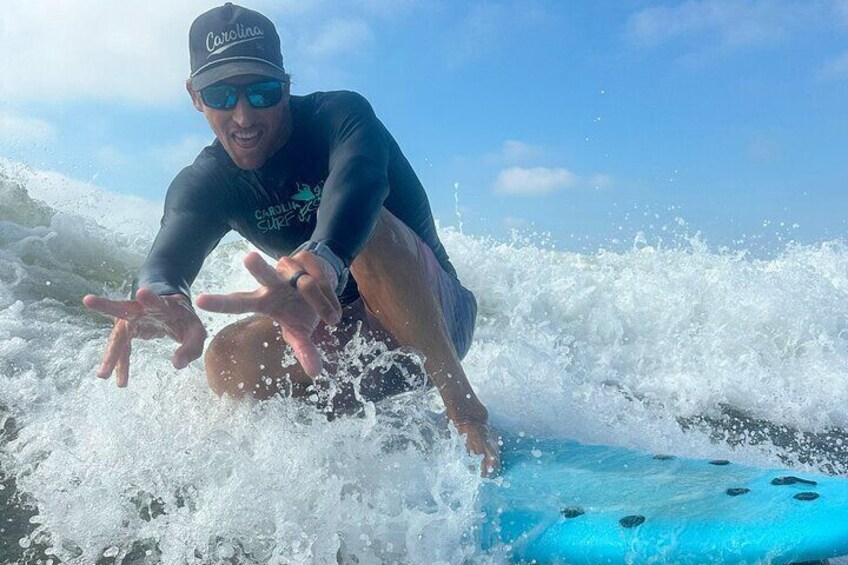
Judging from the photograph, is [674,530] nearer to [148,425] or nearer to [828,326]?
[148,425]

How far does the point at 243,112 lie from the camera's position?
101 inches

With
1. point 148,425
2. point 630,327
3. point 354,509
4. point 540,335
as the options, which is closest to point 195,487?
point 148,425

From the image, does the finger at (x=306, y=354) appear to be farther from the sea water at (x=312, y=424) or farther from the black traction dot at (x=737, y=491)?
the black traction dot at (x=737, y=491)

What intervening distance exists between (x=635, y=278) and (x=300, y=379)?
22.4ft

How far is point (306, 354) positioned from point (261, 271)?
0.69 ft

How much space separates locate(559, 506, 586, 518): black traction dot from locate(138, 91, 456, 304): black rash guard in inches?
47.8

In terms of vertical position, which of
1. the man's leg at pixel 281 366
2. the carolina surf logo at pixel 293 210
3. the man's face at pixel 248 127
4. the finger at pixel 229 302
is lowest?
the man's leg at pixel 281 366

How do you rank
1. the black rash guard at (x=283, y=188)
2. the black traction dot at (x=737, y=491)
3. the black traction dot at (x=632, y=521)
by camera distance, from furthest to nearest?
the black rash guard at (x=283, y=188) < the black traction dot at (x=737, y=491) < the black traction dot at (x=632, y=521)

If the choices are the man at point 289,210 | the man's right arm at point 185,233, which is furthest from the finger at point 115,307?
the man's right arm at point 185,233

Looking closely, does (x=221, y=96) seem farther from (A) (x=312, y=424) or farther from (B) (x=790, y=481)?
(B) (x=790, y=481)

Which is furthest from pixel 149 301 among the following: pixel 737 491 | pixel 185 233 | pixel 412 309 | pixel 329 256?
pixel 737 491

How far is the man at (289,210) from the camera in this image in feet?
8.20

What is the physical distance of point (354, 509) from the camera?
204cm

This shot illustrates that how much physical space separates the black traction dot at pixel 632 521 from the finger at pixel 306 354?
3.71ft
